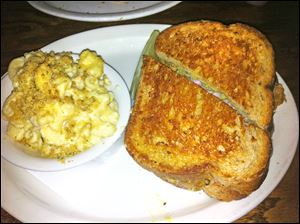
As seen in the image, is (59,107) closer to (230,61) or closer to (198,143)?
(198,143)

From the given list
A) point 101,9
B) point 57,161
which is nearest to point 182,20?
point 101,9

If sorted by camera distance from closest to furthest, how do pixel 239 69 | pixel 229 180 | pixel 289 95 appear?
pixel 229 180 → pixel 239 69 → pixel 289 95

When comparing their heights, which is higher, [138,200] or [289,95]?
[289,95]

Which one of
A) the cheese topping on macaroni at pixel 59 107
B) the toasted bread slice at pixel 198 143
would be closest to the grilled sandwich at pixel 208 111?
the toasted bread slice at pixel 198 143

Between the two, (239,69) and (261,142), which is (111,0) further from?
(261,142)

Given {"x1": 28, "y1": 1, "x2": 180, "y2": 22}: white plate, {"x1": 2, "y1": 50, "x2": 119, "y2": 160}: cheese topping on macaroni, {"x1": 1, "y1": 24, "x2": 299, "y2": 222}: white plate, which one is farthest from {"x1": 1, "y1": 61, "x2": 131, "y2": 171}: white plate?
{"x1": 28, "y1": 1, "x2": 180, "y2": 22}: white plate

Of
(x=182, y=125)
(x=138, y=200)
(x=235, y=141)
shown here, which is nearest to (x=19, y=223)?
(x=138, y=200)
